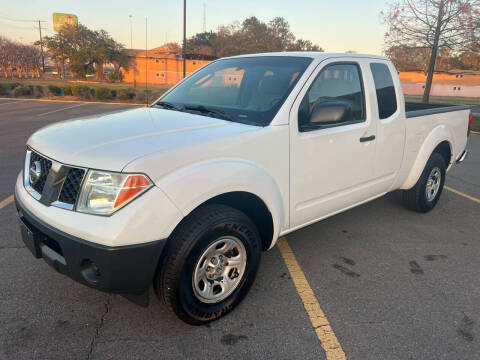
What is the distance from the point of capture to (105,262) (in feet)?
6.59

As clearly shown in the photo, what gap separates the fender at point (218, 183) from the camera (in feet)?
7.01

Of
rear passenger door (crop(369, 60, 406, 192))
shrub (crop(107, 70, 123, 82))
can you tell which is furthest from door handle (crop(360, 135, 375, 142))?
shrub (crop(107, 70, 123, 82))

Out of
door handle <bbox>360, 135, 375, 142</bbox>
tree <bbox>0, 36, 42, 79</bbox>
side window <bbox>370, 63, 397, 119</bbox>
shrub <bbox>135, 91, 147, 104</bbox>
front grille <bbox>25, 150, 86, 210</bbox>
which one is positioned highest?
tree <bbox>0, 36, 42, 79</bbox>

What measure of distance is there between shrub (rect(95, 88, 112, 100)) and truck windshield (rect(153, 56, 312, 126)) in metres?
19.6

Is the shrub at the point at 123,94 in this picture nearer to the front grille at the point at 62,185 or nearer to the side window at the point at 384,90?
the side window at the point at 384,90

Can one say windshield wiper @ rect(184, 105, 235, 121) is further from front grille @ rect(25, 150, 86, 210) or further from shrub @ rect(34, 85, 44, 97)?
shrub @ rect(34, 85, 44, 97)

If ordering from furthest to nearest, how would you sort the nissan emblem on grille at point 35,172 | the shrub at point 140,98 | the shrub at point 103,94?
the shrub at point 140,98, the shrub at point 103,94, the nissan emblem on grille at point 35,172

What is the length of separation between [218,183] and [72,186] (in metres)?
0.87

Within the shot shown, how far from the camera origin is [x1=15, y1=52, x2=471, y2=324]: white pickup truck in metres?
2.06

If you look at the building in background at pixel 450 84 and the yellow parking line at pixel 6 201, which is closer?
the yellow parking line at pixel 6 201

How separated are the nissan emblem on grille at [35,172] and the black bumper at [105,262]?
13.4 inches

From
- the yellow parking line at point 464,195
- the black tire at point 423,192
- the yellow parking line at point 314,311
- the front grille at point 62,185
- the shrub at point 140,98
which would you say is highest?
the shrub at point 140,98

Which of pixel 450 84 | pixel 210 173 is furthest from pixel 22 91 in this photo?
pixel 450 84

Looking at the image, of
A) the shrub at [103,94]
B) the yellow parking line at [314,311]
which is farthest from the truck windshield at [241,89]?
the shrub at [103,94]
